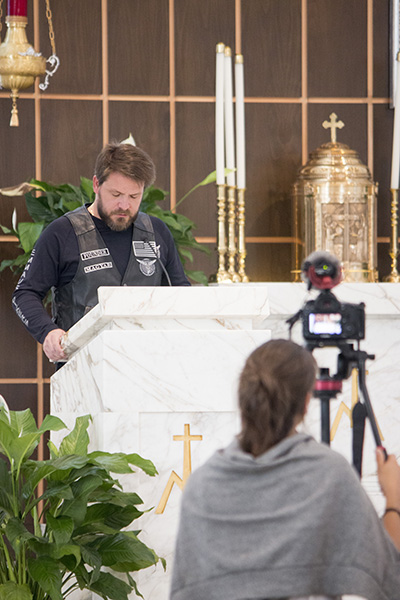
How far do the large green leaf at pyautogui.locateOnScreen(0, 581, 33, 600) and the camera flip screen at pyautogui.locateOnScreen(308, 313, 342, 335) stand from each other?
4.78ft

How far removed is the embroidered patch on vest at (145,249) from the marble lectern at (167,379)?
1108 millimetres

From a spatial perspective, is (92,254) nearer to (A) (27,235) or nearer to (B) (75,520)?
(A) (27,235)

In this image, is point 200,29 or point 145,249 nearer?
point 145,249

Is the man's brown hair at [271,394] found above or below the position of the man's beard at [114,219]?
below

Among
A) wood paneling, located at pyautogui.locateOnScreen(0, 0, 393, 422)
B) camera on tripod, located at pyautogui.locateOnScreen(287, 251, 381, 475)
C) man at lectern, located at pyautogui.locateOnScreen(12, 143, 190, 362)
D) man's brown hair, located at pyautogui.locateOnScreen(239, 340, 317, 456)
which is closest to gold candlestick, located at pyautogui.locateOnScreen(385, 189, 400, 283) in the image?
wood paneling, located at pyautogui.locateOnScreen(0, 0, 393, 422)

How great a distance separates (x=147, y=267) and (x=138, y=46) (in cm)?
243

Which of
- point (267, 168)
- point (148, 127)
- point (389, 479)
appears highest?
point (148, 127)

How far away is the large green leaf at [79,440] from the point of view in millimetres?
3279

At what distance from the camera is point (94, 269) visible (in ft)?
13.9

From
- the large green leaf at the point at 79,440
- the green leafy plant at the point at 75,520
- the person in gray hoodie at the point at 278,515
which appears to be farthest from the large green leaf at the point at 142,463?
the person in gray hoodie at the point at 278,515

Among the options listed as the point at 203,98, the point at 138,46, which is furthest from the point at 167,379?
the point at 138,46

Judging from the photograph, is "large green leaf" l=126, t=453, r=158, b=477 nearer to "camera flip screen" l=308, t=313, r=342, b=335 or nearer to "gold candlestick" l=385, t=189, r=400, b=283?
"camera flip screen" l=308, t=313, r=342, b=335

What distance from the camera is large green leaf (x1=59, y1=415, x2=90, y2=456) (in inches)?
129

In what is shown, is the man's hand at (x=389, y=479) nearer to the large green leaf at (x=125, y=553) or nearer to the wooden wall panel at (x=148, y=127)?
the large green leaf at (x=125, y=553)
